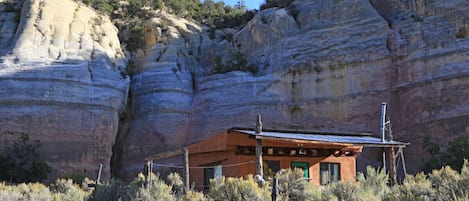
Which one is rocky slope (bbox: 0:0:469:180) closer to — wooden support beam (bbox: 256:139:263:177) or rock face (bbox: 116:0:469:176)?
rock face (bbox: 116:0:469:176)

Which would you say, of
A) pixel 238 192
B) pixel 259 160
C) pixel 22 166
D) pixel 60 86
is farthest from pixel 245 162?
pixel 60 86

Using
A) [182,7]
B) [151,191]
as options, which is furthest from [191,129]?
[151,191]

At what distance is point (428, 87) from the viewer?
32.1 metres

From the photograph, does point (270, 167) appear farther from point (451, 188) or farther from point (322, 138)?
point (451, 188)

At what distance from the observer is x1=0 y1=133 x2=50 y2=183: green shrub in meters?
31.7

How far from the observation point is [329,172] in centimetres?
2525

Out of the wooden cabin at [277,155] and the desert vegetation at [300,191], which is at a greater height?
the wooden cabin at [277,155]

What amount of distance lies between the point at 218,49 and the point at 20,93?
14.5m

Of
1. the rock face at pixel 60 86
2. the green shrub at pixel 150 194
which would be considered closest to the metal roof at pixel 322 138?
the green shrub at pixel 150 194

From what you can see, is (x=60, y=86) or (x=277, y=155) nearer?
(x=277, y=155)

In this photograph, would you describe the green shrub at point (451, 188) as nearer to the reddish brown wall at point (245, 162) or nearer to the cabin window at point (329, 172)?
the reddish brown wall at point (245, 162)

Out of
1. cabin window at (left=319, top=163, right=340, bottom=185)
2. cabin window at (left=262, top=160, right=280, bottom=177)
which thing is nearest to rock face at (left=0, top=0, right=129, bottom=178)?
cabin window at (left=262, top=160, right=280, bottom=177)

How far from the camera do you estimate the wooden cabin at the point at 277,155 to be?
76.1 ft

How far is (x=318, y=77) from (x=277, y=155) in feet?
44.0
